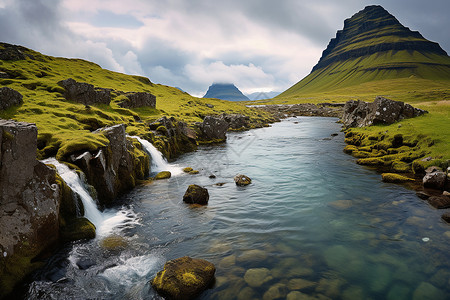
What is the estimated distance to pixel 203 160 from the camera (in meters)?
31.8

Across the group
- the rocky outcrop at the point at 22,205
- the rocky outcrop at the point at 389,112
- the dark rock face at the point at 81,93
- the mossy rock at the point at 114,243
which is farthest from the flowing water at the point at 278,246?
the dark rock face at the point at 81,93

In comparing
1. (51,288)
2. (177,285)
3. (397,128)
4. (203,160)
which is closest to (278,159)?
(203,160)

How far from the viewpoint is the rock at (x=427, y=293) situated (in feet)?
27.7

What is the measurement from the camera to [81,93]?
117 ft

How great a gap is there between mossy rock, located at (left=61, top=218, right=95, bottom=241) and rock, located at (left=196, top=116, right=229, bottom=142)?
116ft

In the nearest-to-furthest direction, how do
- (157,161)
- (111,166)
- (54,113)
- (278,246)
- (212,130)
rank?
(278,246) → (111,166) → (54,113) → (157,161) → (212,130)

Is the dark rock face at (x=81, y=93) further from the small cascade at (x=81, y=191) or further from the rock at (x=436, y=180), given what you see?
the rock at (x=436, y=180)

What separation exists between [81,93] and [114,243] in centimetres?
3207

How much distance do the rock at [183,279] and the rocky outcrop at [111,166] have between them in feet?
32.5

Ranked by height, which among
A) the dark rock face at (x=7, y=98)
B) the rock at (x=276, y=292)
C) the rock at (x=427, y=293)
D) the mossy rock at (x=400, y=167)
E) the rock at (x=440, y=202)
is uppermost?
the dark rock face at (x=7, y=98)

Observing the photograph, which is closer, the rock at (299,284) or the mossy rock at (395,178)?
the rock at (299,284)

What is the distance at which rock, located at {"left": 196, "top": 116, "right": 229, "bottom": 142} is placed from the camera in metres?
47.8

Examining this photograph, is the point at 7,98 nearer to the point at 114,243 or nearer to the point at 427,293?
the point at 114,243

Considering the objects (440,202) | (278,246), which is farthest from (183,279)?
(440,202)
